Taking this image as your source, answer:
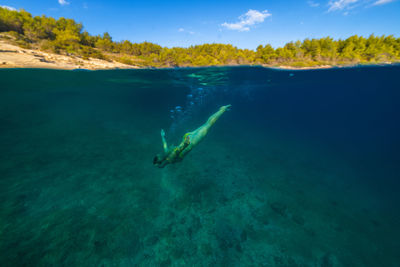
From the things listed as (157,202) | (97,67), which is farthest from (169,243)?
(97,67)

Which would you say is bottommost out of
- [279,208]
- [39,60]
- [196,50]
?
[279,208]

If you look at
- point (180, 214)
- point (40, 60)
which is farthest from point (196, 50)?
point (180, 214)

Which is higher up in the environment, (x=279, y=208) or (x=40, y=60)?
(x=40, y=60)

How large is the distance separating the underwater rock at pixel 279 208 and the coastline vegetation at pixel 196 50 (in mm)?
11985

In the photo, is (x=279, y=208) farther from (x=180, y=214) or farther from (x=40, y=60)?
(x=40, y=60)

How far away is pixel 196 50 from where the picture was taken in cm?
1468

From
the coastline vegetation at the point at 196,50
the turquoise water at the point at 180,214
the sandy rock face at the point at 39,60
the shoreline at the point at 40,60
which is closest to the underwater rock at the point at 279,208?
the turquoise water at the point at 180,214

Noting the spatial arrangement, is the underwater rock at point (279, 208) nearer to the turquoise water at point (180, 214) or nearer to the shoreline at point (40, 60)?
the turquoise water at point (180, 214)

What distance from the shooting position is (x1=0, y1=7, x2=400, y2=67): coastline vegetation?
30.9 ft

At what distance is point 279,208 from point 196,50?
15.2 metres

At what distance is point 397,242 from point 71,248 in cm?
1217

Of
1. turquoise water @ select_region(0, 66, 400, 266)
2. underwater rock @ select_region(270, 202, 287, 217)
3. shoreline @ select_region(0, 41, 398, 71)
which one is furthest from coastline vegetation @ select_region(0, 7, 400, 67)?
underwater rock @ select_region(270, 202, 287, 217)

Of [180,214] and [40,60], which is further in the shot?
[40,60]

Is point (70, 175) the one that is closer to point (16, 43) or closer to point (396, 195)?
point (16, 43)
